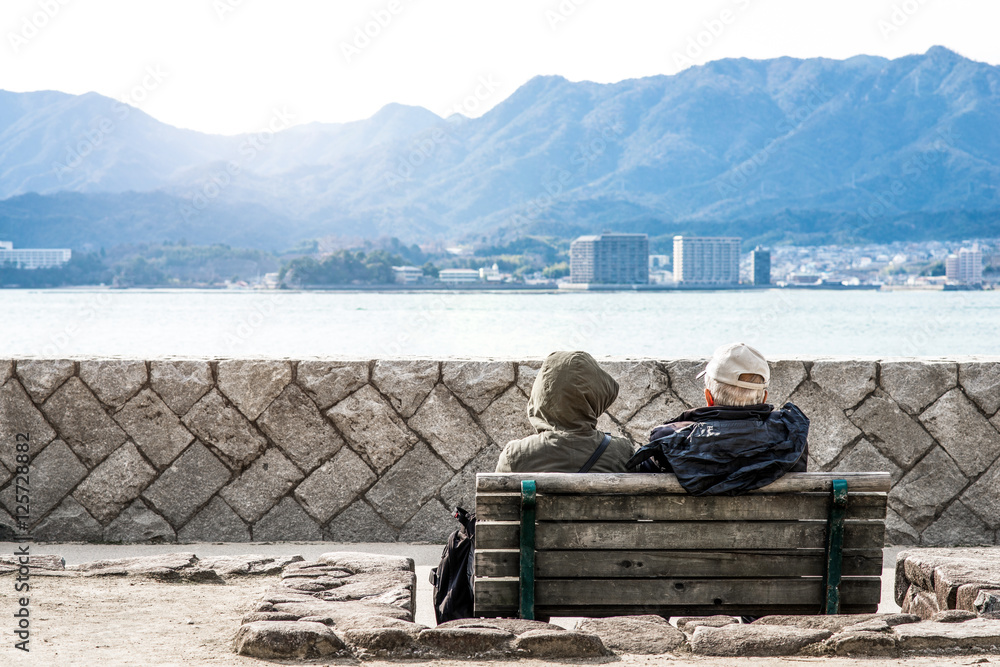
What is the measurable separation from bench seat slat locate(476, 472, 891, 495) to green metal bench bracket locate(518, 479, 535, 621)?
1.1 inches

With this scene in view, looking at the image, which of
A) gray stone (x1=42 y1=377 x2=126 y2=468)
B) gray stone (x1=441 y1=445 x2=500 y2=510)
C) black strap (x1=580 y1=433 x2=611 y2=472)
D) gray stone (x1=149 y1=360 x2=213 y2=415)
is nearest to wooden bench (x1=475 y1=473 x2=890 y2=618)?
black strap (x1=580 y1=433 x2=611 y2=472)

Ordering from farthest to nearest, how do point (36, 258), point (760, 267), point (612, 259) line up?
point (760, 267) → point (612, 259) → point (36, 258)

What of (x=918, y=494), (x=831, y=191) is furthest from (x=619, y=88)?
(x=918, y=494)

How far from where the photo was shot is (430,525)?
3.80 metres

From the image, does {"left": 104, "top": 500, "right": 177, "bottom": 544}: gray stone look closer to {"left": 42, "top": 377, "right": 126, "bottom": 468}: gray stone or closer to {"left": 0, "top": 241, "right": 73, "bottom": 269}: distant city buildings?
{"left": 42, "top": 377, "right": 126, "bottom": 468}: gray stone

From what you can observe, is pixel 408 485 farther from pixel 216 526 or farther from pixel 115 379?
pixel 115 379

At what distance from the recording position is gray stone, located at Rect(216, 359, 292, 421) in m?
3.75

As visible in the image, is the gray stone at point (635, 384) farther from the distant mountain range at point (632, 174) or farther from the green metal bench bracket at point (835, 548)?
the distant mountain range at point (632, 174)

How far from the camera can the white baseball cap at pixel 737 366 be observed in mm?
2258

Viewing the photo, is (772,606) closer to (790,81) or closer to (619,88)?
(619,88)

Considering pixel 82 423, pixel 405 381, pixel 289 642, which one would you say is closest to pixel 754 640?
pixel 289 642

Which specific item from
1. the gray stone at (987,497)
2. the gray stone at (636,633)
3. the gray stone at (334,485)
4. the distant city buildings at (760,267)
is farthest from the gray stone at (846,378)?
the distant city buildings at (760,267)

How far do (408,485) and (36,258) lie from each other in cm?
4265

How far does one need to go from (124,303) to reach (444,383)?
5836 centimetres
